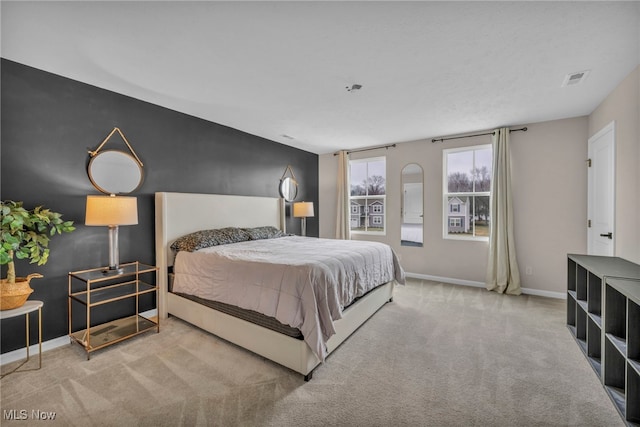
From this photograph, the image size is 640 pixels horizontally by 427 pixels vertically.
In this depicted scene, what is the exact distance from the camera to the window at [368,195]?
17.7 feet

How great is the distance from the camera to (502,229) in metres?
4.00

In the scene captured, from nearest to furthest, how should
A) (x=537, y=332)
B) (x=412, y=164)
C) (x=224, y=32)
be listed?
(x=224, y=32), (x=537, y=332), (x=412, y=164)

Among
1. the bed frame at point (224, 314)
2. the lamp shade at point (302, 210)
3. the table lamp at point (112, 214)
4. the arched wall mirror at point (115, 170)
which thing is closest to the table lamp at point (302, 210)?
the lamp shade at point (302, 210)

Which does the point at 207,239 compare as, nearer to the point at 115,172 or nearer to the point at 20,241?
the point at 115,172

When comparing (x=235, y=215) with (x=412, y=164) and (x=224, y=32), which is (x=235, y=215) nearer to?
(x=224, y=32)

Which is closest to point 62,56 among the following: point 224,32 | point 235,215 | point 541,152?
point 224,32

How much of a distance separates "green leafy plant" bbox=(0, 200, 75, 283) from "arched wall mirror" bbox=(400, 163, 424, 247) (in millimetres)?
4622

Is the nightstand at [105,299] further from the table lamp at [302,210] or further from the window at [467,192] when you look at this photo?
the window at [467,192]

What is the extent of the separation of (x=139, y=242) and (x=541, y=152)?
5.39 m

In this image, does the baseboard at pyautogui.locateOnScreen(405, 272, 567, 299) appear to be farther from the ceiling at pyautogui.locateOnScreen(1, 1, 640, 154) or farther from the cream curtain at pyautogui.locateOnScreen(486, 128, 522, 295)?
the ceiling at pyautogui.locateOnScreen(1, 1, 640, 154)

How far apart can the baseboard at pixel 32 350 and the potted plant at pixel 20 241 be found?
58 centimetres

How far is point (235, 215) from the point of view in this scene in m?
4.01

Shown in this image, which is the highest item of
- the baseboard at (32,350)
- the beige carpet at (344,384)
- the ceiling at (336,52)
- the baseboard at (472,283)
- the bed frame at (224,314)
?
the ceiling at (336,52)

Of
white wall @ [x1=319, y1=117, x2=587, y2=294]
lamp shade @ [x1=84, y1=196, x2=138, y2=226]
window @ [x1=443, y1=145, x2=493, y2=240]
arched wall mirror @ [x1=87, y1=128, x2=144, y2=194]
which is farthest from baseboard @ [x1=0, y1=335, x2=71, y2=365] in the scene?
window @ [x1=443, y1=145, x2=493, y2=240]
